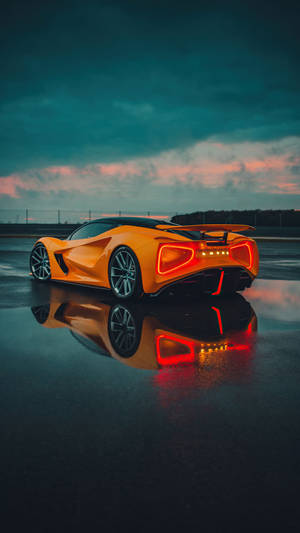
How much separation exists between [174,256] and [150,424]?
372cm

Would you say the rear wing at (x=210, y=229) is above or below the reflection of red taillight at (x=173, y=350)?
above

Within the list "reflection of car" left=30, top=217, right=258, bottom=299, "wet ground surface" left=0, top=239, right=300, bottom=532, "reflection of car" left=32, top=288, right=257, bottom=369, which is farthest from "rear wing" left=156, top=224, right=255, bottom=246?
"wet ground surface" left=0, top=239, right=300, bottom=532

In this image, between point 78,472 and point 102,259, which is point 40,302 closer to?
point 102,259

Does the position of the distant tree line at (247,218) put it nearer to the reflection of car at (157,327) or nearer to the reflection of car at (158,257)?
the reflection of car at (158,257)

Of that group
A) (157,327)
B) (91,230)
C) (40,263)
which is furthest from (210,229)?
(40,263)

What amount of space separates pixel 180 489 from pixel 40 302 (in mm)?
5095

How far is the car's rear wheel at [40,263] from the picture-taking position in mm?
8727

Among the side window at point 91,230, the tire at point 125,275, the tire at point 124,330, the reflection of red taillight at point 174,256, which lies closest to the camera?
the tire at point 124,330

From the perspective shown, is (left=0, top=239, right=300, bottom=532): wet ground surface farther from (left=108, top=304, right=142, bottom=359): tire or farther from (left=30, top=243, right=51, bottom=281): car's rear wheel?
(left=30, top=243, right=51, bottom=281): car's rear wheel

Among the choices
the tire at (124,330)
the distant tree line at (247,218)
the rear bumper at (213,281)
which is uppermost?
the distant tree line at (247,218)

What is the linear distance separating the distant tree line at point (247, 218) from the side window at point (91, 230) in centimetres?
4979

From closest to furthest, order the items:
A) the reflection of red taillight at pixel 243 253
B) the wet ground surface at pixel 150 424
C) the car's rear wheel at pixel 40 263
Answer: the wet ground surface at pixel 150 424 → the reflection of red taillight at pixel 243 253 → the car's rear wheel at pixel 40 263

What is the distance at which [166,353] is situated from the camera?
4.13m

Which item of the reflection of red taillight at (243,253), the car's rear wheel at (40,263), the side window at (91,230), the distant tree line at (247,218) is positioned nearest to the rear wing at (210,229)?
the reflection of red taillight at (243,253)
